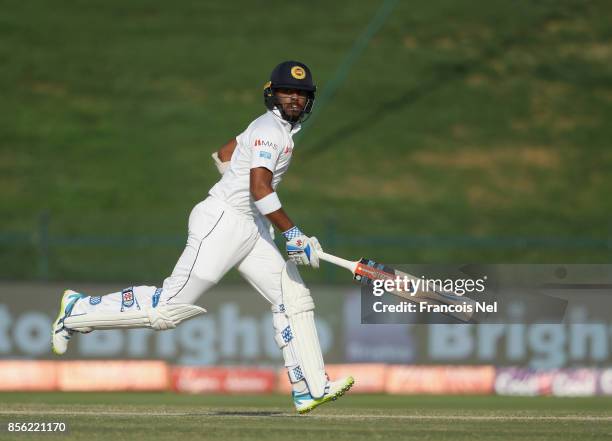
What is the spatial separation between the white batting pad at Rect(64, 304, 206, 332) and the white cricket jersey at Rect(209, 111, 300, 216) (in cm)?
79

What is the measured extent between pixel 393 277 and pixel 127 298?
1.84m

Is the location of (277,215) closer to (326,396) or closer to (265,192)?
(265,192)

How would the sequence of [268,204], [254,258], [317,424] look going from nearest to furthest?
[317,424] < [268,204] < [254,258]

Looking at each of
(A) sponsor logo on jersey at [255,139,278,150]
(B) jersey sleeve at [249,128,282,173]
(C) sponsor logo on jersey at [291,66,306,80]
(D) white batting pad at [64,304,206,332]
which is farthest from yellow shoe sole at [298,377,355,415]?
(C) sponsor logo on jersey at [291,66,306,80]

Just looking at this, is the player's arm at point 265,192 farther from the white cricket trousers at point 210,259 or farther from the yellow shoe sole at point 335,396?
the yellow shoe sole at point 335,396

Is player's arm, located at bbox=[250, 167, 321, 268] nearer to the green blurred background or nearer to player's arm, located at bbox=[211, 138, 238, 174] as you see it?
player's arm, located at bbox=[211, 138, 238, 174]

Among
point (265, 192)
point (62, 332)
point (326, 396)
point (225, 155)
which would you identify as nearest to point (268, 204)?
point (265, 192)

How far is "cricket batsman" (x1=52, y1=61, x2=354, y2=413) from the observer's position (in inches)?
355

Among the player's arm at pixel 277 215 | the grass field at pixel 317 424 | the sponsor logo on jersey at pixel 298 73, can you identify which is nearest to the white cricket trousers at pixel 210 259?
the player's arm at pixel 277 215

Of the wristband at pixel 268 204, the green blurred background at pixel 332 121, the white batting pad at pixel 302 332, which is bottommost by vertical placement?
the white batting pad at pixel 302 332

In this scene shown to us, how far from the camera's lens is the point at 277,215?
892 centimetres

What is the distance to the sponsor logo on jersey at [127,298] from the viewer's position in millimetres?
9070

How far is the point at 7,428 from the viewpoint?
8.15 meters

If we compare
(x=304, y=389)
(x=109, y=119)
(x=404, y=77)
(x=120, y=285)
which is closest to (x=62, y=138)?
(x=109, y=119)
